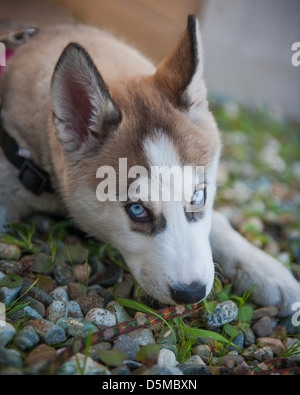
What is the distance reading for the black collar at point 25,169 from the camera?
2.63m

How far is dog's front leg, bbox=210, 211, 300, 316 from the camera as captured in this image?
2.44 metres

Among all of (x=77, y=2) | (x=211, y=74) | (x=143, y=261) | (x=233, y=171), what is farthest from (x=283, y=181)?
(x=77, y=2)

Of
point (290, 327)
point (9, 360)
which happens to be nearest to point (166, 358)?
point (9, 360)

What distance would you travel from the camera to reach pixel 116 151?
2225 mm

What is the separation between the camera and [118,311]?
7.14ft

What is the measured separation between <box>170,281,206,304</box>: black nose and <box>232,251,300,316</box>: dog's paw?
589 mm

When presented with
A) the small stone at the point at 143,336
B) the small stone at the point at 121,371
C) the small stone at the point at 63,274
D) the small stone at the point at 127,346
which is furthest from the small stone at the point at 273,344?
the small stone at the point at 63,274

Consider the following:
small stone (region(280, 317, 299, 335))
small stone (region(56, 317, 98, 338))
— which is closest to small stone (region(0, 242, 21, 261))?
small stone (region(56, 317, 98, 338))

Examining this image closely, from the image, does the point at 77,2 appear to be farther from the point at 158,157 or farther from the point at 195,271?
the point at 195,271

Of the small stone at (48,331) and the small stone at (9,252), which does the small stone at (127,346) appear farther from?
the small stone at (9,252)

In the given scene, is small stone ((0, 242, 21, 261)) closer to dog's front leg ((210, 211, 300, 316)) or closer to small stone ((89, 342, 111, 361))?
small stone ((89, 342, 111, 361))

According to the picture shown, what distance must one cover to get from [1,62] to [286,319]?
98.1 inches

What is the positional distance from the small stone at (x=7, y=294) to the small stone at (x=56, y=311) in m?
0.19

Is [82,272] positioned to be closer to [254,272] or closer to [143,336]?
[143,336]
